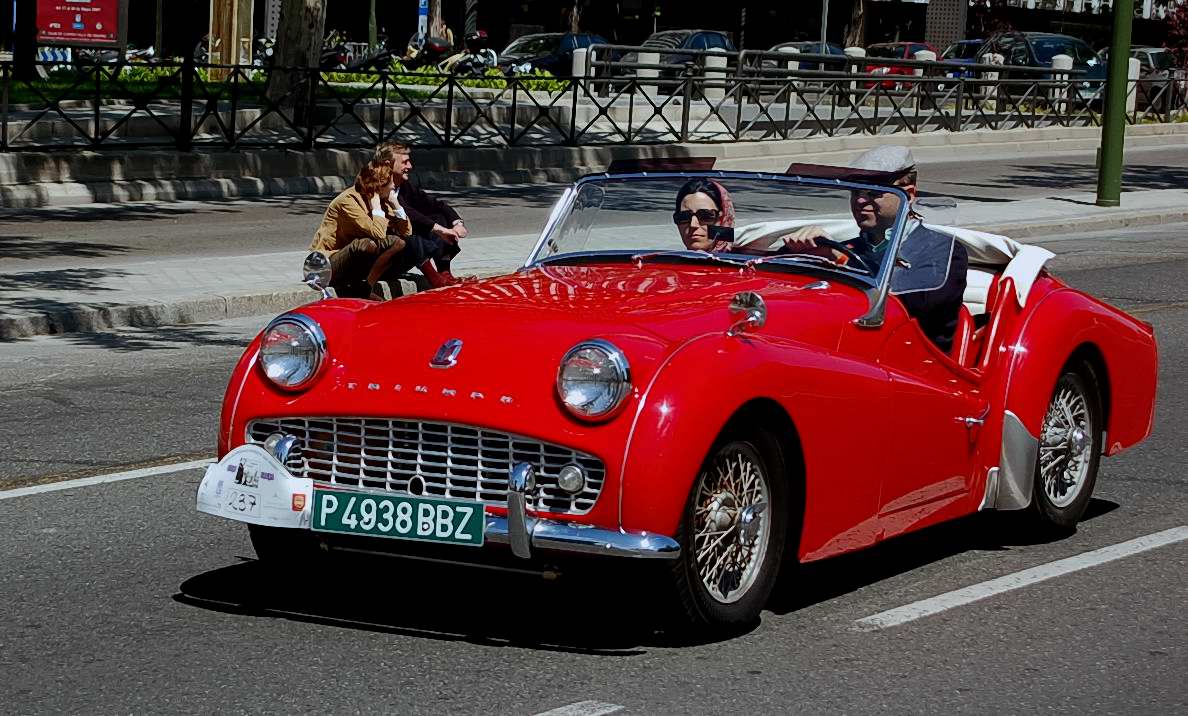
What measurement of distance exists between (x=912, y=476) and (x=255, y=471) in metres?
2.23

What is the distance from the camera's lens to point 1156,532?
7492 millimetres

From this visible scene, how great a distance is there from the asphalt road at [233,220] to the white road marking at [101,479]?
7970 millimetres

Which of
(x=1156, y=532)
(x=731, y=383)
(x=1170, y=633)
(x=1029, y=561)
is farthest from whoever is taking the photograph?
(x=1156, y=532)

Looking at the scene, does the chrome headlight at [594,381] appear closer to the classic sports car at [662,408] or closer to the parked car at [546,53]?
the classic sports car at [662,408]

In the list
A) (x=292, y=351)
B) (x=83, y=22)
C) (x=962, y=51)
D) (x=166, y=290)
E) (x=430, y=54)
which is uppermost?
(x=962, y=51)

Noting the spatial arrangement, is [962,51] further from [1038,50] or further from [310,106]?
[310,106]

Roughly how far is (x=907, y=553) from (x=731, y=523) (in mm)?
1619

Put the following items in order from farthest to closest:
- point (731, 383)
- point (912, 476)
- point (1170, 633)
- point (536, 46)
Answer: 1. point (536, 46)
2. point (912, 476)
3. point (1170, 633)
4. point (731, 383)

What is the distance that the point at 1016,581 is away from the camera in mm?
6676

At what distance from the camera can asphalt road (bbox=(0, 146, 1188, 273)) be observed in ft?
56.9

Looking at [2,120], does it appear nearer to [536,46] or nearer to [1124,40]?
[1124,40]

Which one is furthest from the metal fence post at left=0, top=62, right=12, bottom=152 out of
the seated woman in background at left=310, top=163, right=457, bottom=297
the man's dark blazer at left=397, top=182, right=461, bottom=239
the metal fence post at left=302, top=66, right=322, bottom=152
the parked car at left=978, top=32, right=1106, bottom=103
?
the parked car at left=978, top=32, right=1106, bottom=103

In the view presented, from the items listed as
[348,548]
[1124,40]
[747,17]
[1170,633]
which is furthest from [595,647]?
[747,17]

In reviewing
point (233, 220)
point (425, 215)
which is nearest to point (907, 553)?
point (425, 215)
